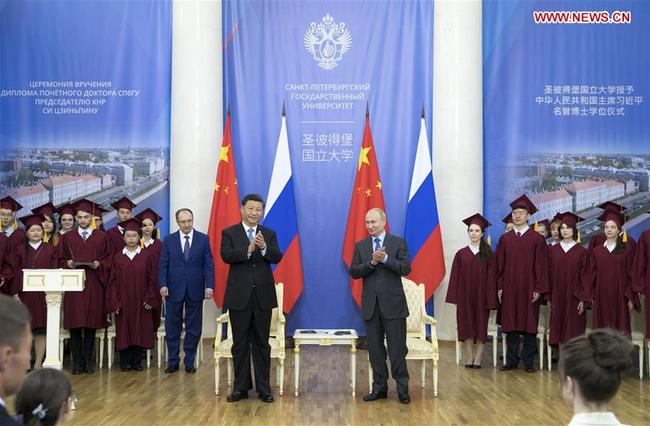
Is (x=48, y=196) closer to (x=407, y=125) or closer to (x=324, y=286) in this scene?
(x=324, y=286)

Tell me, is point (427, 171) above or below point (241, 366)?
above

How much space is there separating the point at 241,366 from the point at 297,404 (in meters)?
0.51

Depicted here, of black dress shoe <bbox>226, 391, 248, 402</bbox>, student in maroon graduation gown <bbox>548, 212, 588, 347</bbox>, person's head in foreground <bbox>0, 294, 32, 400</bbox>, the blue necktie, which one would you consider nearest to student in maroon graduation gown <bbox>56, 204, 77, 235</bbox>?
the blue necktie

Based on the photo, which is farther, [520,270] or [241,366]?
[520,270]

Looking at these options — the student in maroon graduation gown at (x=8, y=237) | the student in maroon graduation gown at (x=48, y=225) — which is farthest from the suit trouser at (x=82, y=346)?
the student in maroon graduation gown at (x=48, y=225)

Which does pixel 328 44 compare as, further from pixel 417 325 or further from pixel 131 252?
pixel 417 325

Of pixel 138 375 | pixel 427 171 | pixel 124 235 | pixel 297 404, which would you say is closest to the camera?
pixel 297 404

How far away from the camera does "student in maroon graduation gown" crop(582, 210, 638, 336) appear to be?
Answer: 707cm

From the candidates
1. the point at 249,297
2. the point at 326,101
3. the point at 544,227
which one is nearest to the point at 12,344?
the point at 249,297

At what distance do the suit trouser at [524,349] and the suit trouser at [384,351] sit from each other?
1.84m

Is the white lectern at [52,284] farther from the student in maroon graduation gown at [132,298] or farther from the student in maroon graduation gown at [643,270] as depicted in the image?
the student in maroon graduation gown at [643,270]

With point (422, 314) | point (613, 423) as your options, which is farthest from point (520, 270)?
point (613, 423)

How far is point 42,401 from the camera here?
6.05 feet

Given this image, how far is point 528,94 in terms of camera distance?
892 cm
